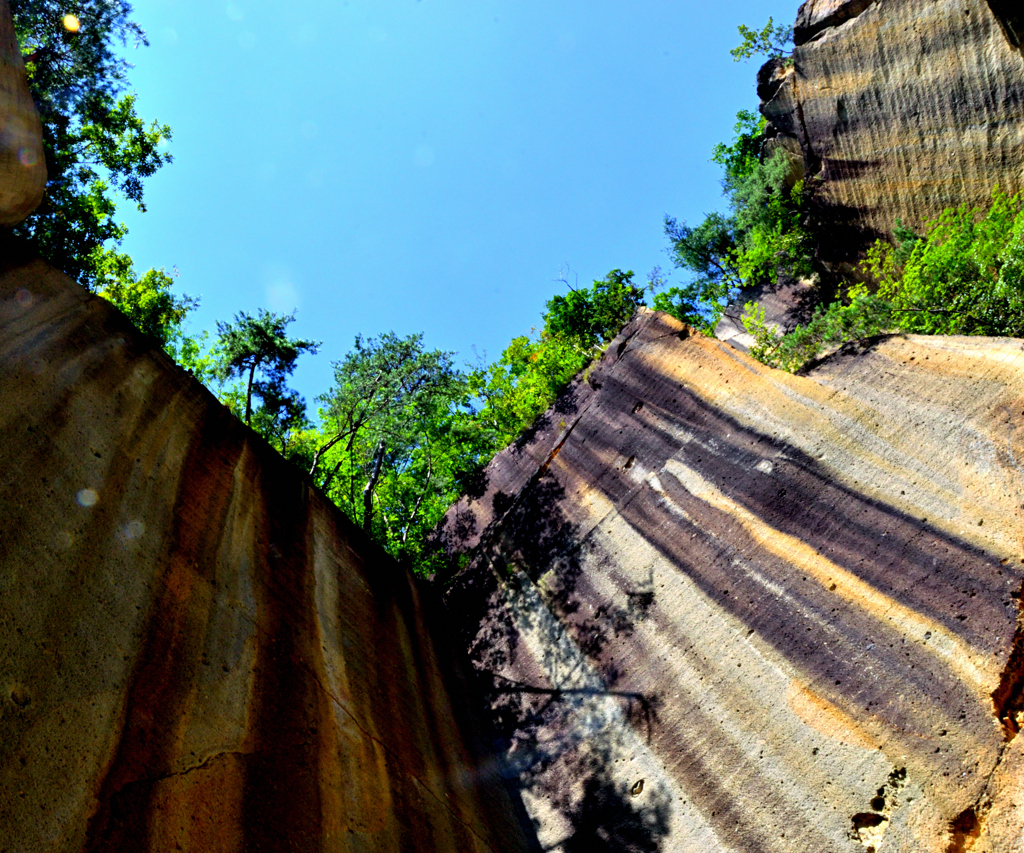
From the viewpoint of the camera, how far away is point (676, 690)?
7.29m

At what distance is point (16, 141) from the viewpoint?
6891 mm

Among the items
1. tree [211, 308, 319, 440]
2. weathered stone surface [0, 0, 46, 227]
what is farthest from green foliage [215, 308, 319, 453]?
weathered stone surface [0, 0, 46, 227]

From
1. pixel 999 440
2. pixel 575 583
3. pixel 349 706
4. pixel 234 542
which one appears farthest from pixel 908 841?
pixel 234 542

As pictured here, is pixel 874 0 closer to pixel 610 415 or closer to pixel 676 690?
pixel 610 415

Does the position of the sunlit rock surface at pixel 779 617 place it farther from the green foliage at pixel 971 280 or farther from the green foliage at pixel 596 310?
the green foliage at pixel 596 310

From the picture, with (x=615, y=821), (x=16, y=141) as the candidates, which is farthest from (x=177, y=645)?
(x=16, y=141)

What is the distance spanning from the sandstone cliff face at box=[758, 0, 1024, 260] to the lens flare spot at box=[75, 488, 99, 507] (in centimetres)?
1394

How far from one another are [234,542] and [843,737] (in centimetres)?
675

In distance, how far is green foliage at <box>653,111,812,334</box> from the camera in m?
16.6

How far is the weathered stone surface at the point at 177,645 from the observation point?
3.96 meters

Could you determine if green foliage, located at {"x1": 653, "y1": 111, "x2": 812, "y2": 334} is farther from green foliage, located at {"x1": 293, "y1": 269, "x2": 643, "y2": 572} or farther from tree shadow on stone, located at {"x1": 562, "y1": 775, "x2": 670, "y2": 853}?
tree shadow on stone, located at {"x1": 562, "y1": 775, "x2": 670, "y2": 853}

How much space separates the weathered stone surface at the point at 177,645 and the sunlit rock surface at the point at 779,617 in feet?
5.78

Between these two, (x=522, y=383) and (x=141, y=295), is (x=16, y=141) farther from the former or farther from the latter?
(x=522, y=383)

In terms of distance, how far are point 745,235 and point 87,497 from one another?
19.1 metres
